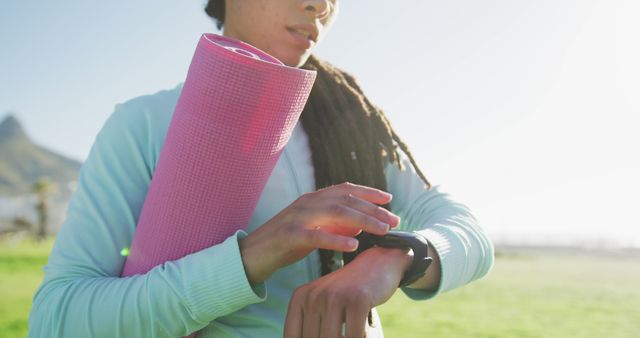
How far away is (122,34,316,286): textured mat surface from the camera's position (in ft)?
3.51

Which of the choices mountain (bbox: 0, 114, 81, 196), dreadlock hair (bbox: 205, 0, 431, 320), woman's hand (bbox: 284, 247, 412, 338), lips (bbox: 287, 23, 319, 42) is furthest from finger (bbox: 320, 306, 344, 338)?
mountain (bbox: 0, 114, 81, 196)

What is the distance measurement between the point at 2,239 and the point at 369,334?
45.0m

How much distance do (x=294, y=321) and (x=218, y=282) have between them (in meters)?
0.16

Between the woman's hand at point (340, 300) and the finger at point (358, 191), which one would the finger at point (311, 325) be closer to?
the woman's hand at point (340, 300)

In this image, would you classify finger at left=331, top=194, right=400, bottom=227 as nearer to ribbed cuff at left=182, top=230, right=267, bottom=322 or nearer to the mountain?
ribbed cuff at left=182, top=230, right=267, bottom=322

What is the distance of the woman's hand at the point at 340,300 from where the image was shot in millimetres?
921

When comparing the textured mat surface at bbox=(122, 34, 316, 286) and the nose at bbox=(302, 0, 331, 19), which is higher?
the nose at bbox=(302, 0, 331, 19)

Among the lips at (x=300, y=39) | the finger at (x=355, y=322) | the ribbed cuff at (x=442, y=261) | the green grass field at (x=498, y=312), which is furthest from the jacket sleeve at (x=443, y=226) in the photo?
the green grass field at (x=498, y=312)

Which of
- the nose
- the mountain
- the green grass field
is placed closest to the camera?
the nose

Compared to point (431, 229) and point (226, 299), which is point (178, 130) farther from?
point (431, 229)

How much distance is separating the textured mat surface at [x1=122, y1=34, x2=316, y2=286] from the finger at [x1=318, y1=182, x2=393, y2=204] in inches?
6.7

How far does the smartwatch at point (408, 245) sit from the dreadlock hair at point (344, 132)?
416 mm

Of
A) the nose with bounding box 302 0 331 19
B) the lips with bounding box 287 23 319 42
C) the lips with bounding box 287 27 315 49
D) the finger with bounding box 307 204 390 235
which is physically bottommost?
the finger with bounding box 307 204 390 235

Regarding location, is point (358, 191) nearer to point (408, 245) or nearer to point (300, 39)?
point (408, 245)
